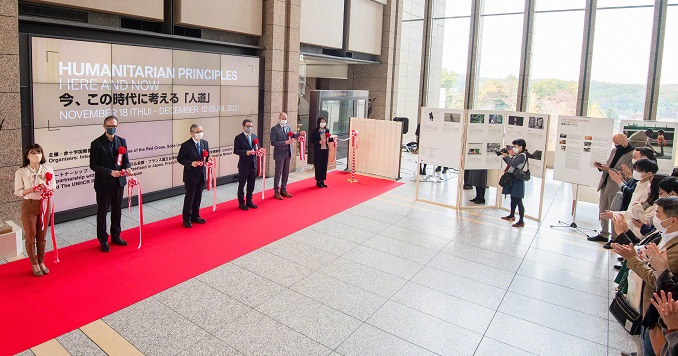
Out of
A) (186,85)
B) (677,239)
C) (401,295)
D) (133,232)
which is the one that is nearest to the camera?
(677,239)

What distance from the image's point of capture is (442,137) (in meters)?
9.88

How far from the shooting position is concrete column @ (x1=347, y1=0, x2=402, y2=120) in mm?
16562

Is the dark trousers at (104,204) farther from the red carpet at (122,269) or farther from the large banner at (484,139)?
the large banner at (484,139)

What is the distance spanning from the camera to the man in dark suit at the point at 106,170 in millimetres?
6406

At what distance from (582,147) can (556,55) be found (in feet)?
23.2

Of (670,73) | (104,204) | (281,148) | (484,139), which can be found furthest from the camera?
A: (670,73)

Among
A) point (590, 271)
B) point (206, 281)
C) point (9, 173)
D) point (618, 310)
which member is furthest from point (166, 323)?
point (590, 271)

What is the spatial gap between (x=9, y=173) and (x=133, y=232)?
1911 mm

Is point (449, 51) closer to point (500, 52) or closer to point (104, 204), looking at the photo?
point (500, 52)

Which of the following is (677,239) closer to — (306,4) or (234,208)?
(234,208)

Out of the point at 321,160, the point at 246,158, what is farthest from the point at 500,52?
the point at 246,158

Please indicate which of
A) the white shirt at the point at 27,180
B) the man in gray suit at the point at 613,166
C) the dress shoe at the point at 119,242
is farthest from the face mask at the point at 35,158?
the man in gray suit at the point at 613,166

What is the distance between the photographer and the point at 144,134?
8.77 meters

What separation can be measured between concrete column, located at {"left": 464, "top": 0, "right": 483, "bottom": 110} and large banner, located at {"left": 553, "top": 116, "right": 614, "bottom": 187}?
7.72 meters
